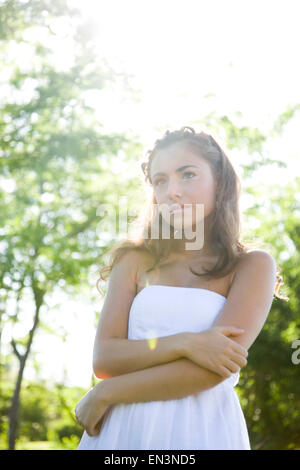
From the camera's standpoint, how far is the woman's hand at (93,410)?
1.79 meters

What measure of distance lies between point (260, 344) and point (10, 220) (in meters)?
6.27

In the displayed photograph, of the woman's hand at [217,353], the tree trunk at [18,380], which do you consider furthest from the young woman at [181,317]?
the tree trunk at [18,380]

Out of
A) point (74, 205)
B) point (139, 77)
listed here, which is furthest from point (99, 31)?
point (74, 205)

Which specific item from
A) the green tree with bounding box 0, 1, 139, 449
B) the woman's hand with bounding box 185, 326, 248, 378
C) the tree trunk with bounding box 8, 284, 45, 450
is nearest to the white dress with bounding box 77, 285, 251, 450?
the woman's hand with bounding box 185, 326, 248, 378

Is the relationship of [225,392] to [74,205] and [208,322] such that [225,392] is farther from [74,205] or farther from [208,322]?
[74,205]

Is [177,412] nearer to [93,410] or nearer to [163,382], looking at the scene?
[163,382]

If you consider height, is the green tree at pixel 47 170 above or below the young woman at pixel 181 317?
above

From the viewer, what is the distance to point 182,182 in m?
2.12

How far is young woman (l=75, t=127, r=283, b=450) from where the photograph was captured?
69.4 inches

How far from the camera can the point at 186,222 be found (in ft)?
6.99

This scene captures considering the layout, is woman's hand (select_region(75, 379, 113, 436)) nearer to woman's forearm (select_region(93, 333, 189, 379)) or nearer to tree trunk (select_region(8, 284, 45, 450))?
woman's forearm (select_region(93, 333, 189, 379))

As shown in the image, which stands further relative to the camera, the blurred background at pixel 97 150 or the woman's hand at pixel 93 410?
the blurred background at pixel 97 150

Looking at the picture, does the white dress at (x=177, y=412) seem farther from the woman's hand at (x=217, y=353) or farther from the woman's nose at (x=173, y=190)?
the woman's nose at (x=173, y=190)

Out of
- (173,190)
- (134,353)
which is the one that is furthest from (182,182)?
(134,353)
